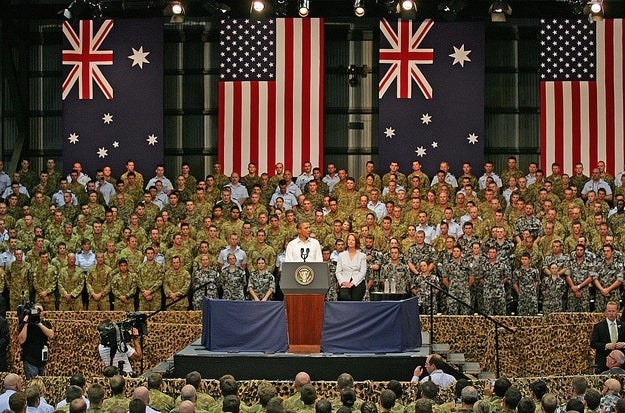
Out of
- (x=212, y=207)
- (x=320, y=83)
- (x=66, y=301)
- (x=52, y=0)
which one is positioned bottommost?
(x=66, y=301)

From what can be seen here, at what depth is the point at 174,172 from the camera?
94.3 feet

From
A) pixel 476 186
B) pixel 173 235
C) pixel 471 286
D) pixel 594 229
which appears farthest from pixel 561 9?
pixel 173 235

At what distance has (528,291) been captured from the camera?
22125 millimetres

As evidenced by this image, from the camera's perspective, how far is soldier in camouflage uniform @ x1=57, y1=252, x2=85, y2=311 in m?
22.9

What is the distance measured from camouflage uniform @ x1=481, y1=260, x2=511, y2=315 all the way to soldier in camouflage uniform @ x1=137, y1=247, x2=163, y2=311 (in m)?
5.72

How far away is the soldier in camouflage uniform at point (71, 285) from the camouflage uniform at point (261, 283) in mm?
3148

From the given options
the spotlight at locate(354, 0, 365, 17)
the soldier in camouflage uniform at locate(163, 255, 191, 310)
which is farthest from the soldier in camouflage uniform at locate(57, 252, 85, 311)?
the spotlight at locate(354, 0, 365, 17)

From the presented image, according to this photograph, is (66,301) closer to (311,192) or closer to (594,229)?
(311,192)

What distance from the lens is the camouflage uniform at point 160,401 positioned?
556 inches

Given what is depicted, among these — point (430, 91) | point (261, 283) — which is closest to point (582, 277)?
point (261, 283)

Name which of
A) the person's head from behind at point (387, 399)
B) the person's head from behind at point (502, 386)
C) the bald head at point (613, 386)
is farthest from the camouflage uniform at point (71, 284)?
the bald head at point (613, 386)

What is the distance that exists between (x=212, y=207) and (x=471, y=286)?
558 cm

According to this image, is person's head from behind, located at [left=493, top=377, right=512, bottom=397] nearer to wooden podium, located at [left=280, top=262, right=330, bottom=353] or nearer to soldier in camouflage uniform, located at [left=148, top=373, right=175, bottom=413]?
soldier in camouflage uniform, located at [left=148, top=373, right=175, bottom=413]

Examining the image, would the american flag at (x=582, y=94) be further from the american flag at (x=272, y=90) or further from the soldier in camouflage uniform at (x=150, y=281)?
the soldier in camouflage uniform at (x=150, y=281)
